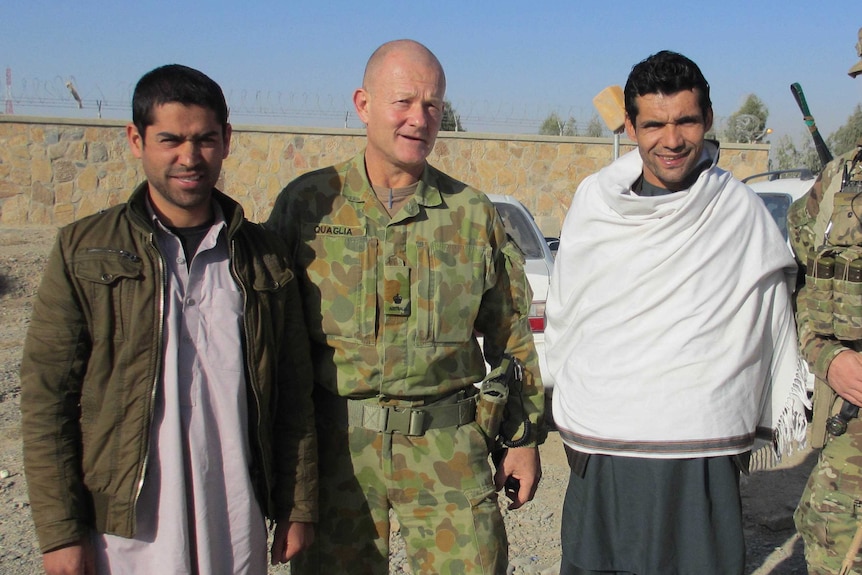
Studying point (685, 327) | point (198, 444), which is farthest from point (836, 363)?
point (198, 444)

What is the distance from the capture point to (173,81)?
2141 millimetres

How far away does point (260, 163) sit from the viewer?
14.1 metres

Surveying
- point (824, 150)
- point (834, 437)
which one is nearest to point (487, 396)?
point (834, 437)

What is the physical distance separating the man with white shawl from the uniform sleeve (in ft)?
5.03

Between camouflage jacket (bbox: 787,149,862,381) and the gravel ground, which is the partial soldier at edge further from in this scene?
the gravel ground

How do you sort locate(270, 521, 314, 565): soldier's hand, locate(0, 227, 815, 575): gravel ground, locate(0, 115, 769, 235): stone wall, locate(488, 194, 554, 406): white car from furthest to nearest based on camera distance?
1. locate(0, 115, 769, 235): stone wall
2. locate(488, 194, 554, 406): white car
3. locate(0, 227, 815, 575): gravel ground
4. locate(270, 521, 314, 565): soldier's hand

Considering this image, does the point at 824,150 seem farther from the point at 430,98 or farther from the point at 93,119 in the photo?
the point at 93,119

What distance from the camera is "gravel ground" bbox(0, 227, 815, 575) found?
3.79 metres

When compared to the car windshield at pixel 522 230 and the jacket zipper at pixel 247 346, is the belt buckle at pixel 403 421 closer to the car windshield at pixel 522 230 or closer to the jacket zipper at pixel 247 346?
the jacket zipper at pixel 247 346

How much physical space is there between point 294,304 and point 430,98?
0.79 m

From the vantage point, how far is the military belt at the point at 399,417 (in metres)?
2.53

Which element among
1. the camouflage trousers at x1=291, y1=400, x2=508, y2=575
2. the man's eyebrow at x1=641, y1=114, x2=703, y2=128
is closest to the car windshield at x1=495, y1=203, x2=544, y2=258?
the man's eyebrow at x1=641, y1=114, x2=703, y2=128

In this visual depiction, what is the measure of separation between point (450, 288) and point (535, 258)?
3.45 m

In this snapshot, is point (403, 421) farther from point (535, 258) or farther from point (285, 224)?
point (535, 258)
